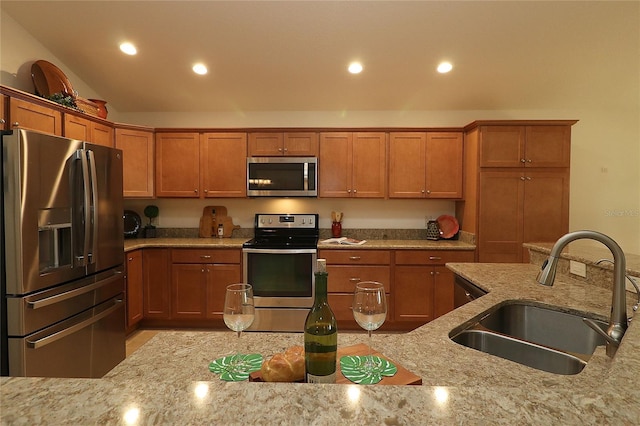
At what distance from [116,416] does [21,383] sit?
8.4 inches

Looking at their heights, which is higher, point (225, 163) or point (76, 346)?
point (225, 163)

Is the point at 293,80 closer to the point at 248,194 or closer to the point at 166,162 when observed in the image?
the point at 248,194

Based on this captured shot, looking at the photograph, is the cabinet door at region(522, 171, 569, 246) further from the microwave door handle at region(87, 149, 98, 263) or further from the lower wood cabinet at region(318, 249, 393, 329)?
the microwave door handle at region(87, 149, 98, 263)

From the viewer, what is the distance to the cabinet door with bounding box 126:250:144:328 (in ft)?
10.9

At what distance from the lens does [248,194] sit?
12.5 feet

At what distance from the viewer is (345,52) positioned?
10.2 feet

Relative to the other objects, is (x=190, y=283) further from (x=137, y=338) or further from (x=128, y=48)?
(x=128, y=48)

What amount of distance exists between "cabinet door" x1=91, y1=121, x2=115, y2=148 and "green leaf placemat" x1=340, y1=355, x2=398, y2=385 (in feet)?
11.0

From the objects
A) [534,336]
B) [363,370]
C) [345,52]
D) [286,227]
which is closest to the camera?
[363,370]

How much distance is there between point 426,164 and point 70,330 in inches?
133

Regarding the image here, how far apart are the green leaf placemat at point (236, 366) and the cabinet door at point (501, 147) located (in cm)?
316

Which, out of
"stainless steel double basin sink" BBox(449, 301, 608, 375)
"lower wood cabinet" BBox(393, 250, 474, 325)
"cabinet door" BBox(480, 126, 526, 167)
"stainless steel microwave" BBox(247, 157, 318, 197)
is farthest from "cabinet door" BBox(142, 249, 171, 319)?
"cabinet door" BBox(480, 126, 526, 167)

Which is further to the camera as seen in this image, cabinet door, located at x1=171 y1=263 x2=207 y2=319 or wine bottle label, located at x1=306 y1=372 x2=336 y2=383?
cabinet door, located at x1=171 y1=263 x2=207 y2=319

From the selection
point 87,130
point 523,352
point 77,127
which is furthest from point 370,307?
point 87,130
